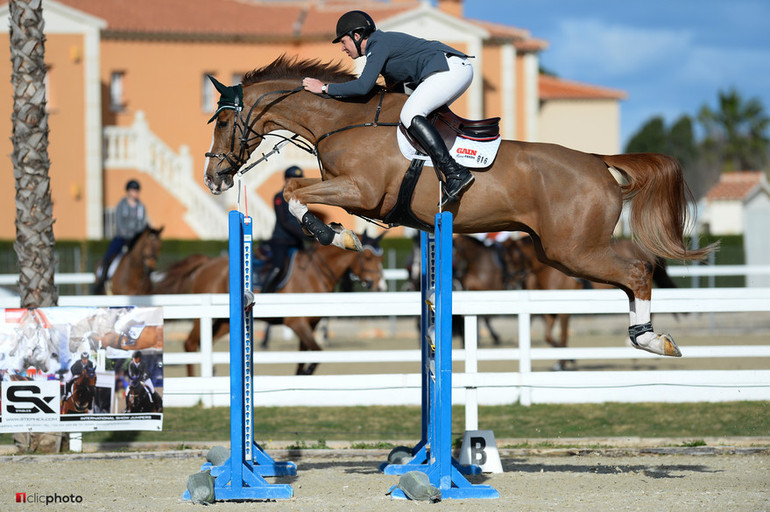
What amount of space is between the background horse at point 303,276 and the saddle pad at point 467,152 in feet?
14.3

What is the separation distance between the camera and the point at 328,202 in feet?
19.2

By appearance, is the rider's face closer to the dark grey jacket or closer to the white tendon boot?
the dark grey jacket

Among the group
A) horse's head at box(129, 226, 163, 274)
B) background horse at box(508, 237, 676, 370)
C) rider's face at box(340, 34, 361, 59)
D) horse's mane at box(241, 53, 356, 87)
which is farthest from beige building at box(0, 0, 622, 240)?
rider's face at box(340, 34, 361, 59)

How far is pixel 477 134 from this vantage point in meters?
5.93

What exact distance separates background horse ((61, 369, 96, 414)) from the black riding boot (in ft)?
10.5

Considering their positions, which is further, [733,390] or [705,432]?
[733,390]

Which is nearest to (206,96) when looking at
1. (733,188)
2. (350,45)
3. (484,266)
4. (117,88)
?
(117,88)

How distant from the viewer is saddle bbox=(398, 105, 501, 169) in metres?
5.83

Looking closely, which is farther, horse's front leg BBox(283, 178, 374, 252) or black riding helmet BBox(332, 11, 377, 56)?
black riding helmet BBox(332, 11, 377, 56)

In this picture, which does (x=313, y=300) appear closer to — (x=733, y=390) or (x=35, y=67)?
(x=35, y=67)

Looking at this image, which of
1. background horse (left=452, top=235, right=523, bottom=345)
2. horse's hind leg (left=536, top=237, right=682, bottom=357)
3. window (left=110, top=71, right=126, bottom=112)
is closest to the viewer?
horse's hind leg (left=536, top=237, right=682, bottom=357)

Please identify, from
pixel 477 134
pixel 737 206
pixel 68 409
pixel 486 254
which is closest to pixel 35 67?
pixel 68 409

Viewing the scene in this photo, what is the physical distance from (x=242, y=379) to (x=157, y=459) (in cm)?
185

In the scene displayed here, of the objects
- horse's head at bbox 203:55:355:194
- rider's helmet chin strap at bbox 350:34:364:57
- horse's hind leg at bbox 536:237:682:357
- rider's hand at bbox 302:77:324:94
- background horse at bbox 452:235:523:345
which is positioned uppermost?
rider's helmet chin strap at bbox 350:34:364:57
